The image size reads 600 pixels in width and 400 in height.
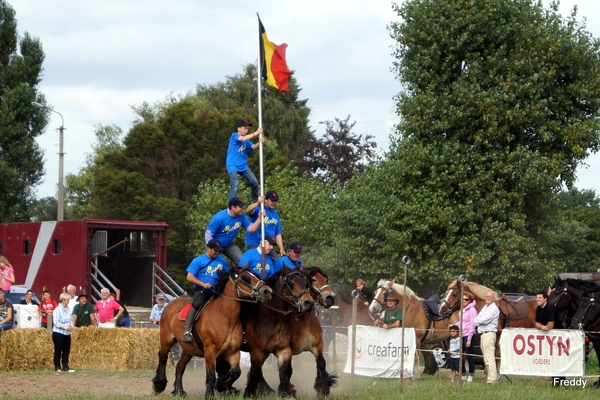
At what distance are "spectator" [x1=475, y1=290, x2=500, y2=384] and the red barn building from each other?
37.4 ft

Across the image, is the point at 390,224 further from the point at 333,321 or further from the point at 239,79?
the point at 239,79

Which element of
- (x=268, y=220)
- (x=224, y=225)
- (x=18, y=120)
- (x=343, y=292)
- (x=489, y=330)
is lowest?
(x=489, y=330)

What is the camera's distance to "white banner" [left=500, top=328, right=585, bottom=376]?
14805 mm

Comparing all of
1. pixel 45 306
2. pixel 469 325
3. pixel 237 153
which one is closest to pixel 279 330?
pixel 237 153

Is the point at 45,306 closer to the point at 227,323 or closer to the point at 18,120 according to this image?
the point at 227,323

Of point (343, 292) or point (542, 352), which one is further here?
point (343, 292)

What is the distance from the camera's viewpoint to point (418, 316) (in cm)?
1805

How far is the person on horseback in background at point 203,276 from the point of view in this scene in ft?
43.2

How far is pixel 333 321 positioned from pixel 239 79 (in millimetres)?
49134

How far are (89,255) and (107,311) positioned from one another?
380cm

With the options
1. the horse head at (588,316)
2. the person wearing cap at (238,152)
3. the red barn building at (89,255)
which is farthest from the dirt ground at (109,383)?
the red barn building at (89,255)

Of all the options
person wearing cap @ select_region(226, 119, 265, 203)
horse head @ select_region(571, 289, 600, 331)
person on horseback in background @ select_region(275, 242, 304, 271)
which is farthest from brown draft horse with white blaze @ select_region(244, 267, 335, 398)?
horse head @ select_region(571, 289, 600, 331)

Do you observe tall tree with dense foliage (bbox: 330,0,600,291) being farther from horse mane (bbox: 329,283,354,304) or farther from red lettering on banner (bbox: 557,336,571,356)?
red lettering on banner (bbox: 557,336,571,356)

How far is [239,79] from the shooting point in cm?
6444
